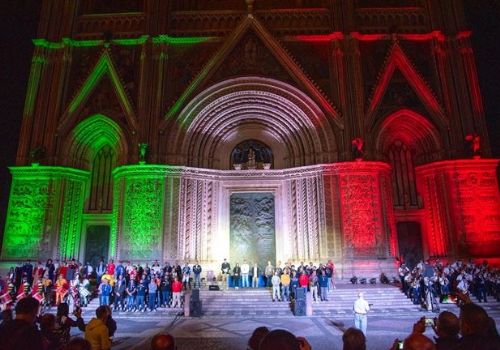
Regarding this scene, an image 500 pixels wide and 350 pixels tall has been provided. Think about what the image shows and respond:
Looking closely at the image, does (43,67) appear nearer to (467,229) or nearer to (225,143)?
(225,143)

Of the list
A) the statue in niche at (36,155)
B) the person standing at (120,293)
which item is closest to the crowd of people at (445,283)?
the person standing at (120,293)

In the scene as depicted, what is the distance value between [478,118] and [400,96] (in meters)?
4.50

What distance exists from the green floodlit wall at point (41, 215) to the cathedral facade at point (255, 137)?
0.08 metres

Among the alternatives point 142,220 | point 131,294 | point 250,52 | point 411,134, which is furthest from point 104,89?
point 411,134

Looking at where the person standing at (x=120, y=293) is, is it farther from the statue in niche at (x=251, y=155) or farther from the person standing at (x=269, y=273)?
the statue in niche at (x=251, y=155)

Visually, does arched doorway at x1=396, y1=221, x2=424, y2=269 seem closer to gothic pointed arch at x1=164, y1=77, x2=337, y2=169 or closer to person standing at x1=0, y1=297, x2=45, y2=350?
gothic pointed arch at x1=164, y1=77, x2=337, y2=169

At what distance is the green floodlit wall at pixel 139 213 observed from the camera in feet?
63.9

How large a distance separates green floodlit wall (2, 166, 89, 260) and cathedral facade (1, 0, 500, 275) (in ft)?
0.26

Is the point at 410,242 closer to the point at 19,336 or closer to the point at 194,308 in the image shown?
the point at 194,308

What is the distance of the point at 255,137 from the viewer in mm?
23688

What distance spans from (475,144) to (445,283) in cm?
912

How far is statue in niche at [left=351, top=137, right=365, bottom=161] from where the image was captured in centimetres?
2014

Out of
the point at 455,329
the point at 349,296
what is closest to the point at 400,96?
the point at 349,296

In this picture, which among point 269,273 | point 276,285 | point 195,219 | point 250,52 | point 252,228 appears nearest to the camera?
point 276,285
